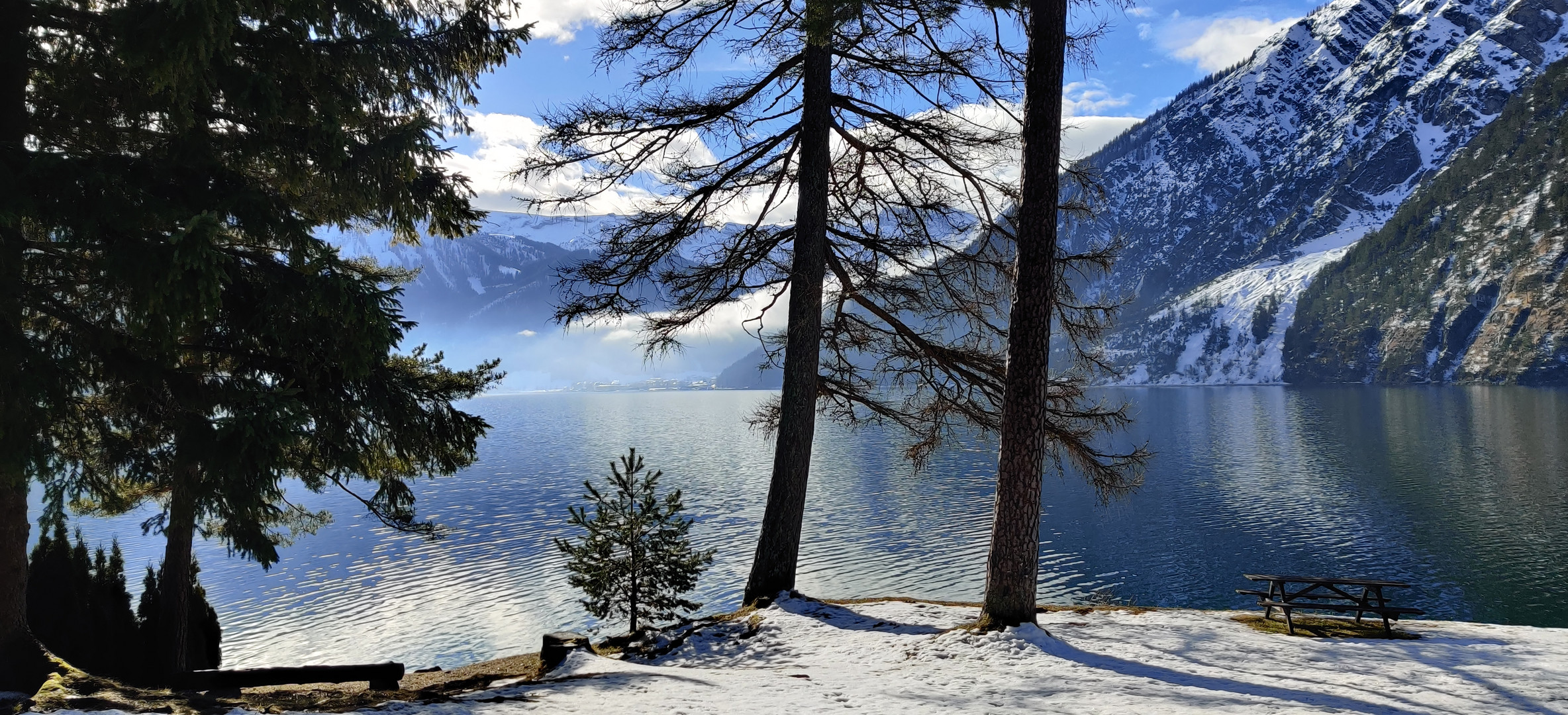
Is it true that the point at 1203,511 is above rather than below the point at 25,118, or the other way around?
below

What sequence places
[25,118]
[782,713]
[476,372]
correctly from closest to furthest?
[782,713], [25,118], [476,372]

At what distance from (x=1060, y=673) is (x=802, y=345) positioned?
214 inches

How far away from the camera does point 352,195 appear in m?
7.91

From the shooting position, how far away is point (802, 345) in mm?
10766

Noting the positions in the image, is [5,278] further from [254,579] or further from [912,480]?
[912,480]

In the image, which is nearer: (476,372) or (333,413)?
(333,413)

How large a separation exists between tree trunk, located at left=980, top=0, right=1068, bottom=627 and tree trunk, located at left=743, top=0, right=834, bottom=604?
3286 mm

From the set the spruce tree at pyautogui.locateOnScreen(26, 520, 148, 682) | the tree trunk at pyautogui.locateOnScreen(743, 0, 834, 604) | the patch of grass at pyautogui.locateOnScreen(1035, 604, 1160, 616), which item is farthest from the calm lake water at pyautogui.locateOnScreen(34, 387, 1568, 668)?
the patch of grass at pyautogui.locateOnScreen(1035, 604, 1160, 616)

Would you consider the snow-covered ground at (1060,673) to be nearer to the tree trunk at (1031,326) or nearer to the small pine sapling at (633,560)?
the tree trunk at (1031,326)

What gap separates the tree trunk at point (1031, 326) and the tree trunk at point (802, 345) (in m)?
3.29

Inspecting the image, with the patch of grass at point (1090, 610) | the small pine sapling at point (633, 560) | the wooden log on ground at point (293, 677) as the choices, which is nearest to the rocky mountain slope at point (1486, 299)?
the patch of grass at point (1090, 610)

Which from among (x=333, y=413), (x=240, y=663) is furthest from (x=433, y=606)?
(x=333, y=413)

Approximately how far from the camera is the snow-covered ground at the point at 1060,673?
18.8 ft

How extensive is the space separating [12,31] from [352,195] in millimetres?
2826
